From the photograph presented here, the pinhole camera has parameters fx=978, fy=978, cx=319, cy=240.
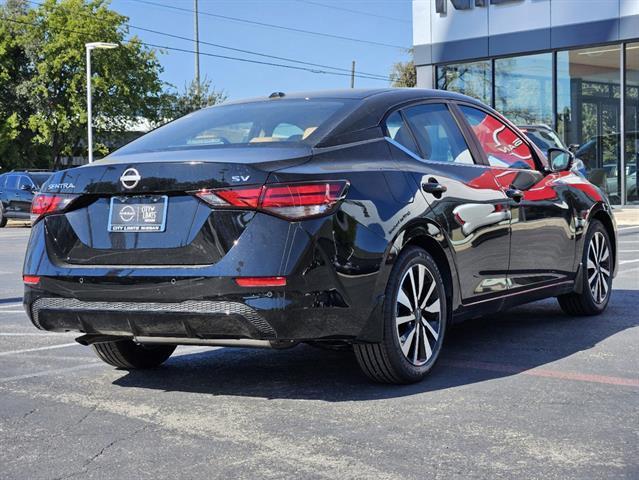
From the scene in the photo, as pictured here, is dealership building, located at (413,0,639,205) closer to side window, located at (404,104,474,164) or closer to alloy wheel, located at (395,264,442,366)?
side window, located at (404,104,474,164)

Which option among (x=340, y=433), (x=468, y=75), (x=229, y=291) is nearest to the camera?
(x=340, y=433)

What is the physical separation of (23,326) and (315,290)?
389cm

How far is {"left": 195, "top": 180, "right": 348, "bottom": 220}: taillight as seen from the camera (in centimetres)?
438

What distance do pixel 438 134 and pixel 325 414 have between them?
201 cm

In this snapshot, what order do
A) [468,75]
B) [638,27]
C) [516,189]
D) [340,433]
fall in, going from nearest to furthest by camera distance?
1. [340,433]
2. [516,189]
3. [638,27]
4. [468,75]

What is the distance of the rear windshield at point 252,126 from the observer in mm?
5062

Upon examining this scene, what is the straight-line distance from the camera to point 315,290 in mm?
4438

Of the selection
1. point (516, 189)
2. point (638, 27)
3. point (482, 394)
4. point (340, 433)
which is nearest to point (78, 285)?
point (340, 433)

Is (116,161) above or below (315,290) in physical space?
above

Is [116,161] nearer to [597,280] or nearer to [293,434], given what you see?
[293,434]

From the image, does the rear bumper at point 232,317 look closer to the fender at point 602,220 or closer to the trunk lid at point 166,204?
the trunk lid at point 166,204

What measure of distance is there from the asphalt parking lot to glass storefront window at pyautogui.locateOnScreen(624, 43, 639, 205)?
18940 mm

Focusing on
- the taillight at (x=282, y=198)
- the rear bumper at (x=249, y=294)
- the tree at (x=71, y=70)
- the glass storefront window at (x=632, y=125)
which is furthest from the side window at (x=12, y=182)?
the taillight at (x=282, y=198)

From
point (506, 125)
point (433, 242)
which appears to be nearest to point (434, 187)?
point (433, 242)
